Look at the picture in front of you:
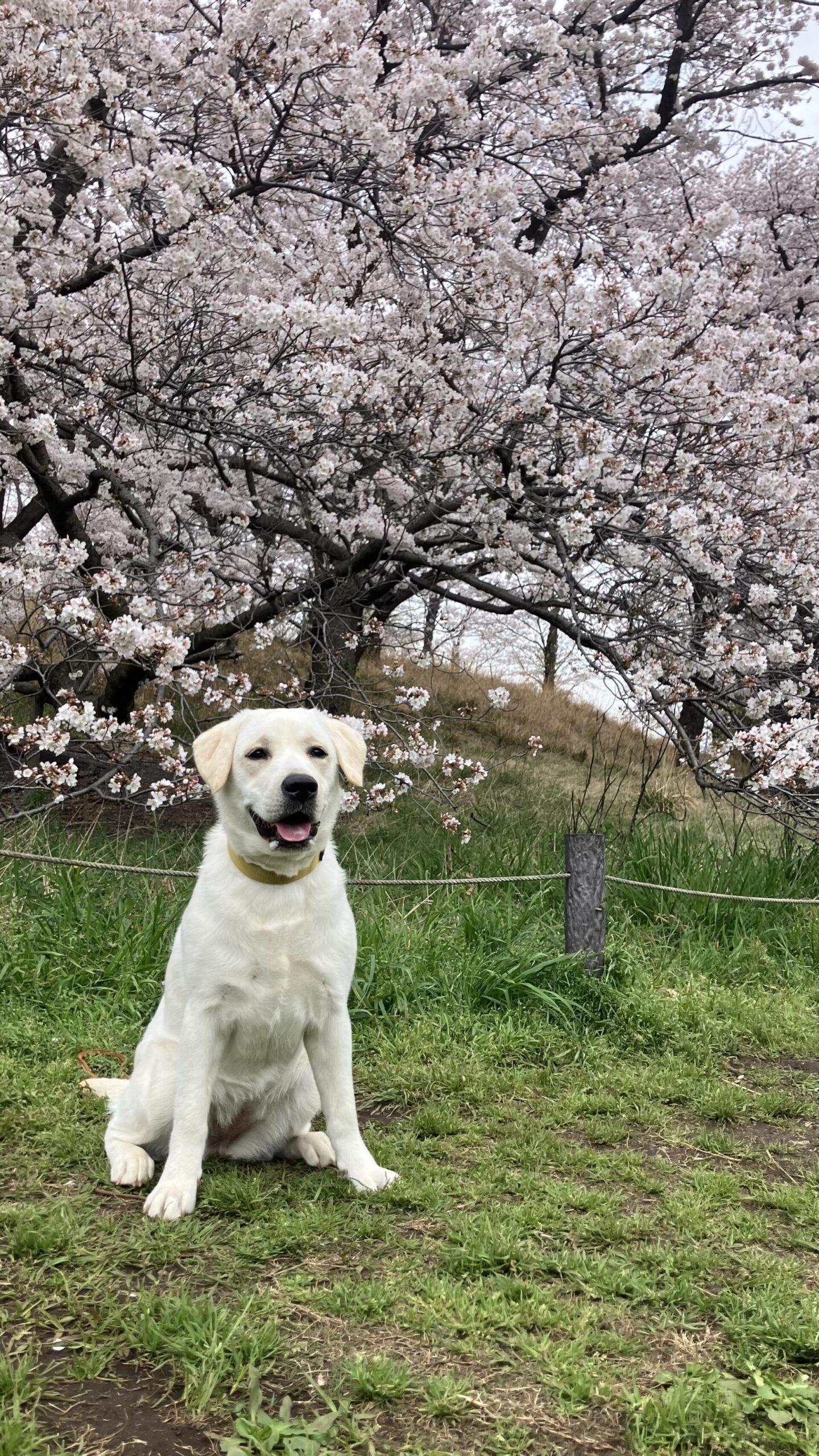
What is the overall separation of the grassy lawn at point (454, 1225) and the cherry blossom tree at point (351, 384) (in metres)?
1.57

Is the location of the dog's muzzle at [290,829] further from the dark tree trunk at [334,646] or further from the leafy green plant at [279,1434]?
the dark tree trunk at [334,646]

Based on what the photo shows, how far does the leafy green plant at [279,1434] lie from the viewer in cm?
186

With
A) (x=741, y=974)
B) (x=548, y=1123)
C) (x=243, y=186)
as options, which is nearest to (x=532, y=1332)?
(x=548, y=1123)

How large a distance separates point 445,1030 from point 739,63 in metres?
10.2

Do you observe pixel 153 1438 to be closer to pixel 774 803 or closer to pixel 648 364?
pixel 774 803

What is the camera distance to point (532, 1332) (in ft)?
7.59

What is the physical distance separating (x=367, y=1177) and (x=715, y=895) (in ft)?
8.51

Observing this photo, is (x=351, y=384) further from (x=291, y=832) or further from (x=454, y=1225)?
(x=454, y=1225)

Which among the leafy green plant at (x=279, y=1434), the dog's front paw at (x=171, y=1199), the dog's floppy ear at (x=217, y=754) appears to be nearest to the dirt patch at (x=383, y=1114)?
the dog's front paw at (x=171, y=1199)

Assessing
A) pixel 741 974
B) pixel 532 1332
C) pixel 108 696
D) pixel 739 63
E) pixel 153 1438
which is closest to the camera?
pixel 153 1438

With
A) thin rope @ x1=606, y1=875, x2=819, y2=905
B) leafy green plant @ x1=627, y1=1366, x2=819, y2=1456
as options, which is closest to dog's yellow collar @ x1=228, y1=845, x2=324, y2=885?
leafy green plant @ x1=627, y1=1366, x2=819, y2=1456

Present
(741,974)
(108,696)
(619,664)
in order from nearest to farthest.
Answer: (741,974), (619,664), (108,696)

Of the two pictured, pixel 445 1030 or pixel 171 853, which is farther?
pixel 171 853

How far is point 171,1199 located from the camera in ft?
8.91
